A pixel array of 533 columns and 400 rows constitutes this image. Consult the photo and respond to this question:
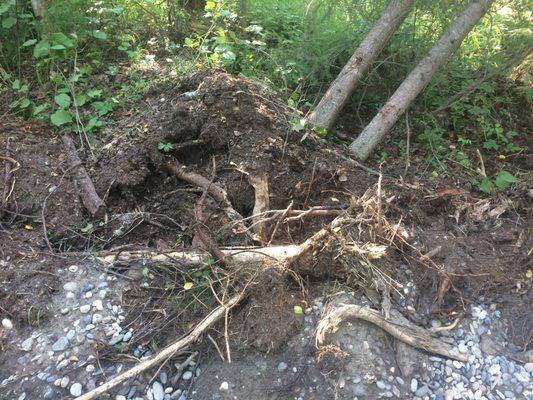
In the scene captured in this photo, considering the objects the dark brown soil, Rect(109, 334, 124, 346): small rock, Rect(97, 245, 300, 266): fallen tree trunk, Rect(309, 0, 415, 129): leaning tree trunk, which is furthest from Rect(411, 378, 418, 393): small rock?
Rect(309, 0, 415, 129): leaning tree trunk

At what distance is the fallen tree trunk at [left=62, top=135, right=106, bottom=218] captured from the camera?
333 centimetres

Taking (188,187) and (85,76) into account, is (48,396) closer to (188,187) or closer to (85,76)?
(188,187)

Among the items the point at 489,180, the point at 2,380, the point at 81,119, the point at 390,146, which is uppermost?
the point at 489,180

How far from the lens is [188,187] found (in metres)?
3.57

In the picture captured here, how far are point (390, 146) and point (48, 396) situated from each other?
344cm

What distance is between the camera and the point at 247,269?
9.29 feet

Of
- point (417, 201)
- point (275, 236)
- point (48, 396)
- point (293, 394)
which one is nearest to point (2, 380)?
point (48, 396)

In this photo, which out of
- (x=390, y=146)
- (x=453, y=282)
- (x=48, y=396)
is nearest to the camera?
(x=48, y=396)

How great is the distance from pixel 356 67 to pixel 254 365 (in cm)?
281

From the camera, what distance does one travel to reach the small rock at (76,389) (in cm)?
241

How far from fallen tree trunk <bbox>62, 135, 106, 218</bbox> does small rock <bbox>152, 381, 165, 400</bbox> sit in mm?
1353

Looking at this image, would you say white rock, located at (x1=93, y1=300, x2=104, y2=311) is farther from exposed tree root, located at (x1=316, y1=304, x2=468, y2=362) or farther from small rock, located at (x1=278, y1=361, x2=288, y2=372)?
exposed tree root, located at (x1=316, y1=304, x2=468, y2=362)

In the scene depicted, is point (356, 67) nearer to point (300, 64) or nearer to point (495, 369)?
point (300, 64)

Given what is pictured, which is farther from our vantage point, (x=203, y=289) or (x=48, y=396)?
(x=203, y=289)
